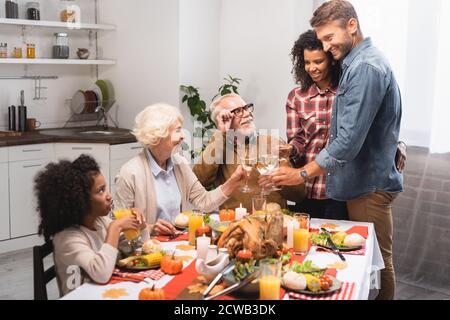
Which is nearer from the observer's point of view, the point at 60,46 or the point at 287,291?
the point at 287,291

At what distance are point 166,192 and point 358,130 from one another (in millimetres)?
917

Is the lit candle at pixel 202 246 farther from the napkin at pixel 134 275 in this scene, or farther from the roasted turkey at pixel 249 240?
the napkin at pixel 134 275

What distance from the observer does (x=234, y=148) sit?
3.14 m

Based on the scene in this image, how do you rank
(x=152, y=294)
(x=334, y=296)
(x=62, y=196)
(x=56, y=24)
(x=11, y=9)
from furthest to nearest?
1. (x=56, y=24)
2. (x=11, y=9)
3. (x=62, y=196)
4. (x=334, y=296)
5. (x=152, y=294)

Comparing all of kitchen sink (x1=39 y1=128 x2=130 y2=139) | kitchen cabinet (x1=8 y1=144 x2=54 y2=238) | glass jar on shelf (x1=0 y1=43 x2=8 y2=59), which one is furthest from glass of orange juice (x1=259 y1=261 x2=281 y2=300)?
glass jar on shelf (x1=0 y1=43 x2=8 y2=59)

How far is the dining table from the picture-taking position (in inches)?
74.7

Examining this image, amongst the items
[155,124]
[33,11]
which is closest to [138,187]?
[155,124]

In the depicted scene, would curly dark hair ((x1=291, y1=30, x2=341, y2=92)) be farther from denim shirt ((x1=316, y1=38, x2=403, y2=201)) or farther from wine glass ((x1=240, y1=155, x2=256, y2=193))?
wine glass ((x1=240, y1=155, x2=256, y2=193))

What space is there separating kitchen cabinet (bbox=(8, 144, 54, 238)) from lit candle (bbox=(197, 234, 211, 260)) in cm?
281

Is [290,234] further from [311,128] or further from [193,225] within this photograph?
[311,128]

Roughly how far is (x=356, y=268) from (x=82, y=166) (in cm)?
106

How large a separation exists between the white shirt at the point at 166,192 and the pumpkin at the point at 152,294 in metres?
0.98


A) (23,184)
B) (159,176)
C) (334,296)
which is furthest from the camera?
(23,184)
